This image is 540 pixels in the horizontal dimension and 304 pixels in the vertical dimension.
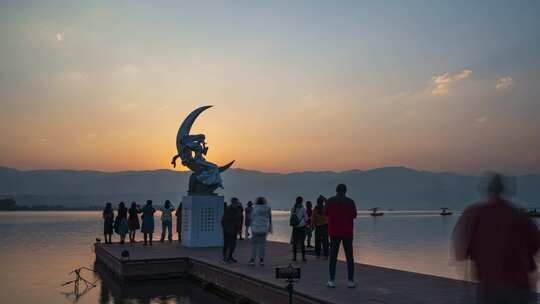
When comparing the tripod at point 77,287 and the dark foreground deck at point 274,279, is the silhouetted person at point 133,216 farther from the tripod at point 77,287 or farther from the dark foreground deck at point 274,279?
the tripod at point 77,287

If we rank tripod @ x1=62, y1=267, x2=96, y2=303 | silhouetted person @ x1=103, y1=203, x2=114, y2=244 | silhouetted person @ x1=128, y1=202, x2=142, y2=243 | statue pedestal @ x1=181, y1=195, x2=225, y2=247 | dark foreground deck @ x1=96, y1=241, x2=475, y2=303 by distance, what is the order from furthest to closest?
silhouetted person @ x1=103, y1=203, x2=114, y2=244 → silhouetted person @ x1=128, y1=202, x2=142, y2=243 → statue pedestal @ x1=181, y1=195, x2=225, y2=247 → tripod @ x1=62, y1=267, x2=96, y2=303 → dark foreground deck @ x1=96, y1=241, x2=475, y2=303

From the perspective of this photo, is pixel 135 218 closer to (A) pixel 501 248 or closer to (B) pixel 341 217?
(B) pixel 341 217

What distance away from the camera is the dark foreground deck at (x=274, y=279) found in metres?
8.63

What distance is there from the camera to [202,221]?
18.8 m

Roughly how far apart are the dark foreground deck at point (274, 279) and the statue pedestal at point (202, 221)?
67cm

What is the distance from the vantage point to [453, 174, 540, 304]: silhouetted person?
466 centimetres

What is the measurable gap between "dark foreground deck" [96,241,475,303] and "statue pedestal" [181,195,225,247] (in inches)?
26.5

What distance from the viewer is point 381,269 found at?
12.4m

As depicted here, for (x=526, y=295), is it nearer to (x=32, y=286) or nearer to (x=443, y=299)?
(x=443, y=299)

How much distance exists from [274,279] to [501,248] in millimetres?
6382

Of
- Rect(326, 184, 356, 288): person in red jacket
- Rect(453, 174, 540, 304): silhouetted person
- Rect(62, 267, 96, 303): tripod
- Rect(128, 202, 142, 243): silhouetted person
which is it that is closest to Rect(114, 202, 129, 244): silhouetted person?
Rect(128, 202, 142, 243): silhouetted person

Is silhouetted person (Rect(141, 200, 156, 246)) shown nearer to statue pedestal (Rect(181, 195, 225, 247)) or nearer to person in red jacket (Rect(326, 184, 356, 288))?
statue pedestal (Rect(181, 195, 225, 247))

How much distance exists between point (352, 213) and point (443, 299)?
204 cm

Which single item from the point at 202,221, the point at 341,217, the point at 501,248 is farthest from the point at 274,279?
the point at 202,221
